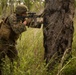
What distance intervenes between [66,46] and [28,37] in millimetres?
1117

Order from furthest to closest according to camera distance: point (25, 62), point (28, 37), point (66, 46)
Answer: point (28, 37) → point (66, 46) → point (25, 62)

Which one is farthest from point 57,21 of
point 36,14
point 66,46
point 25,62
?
point 25,62

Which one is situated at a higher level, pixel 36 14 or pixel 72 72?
pixel 36 14

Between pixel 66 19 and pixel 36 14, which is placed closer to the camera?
pixel 66 19

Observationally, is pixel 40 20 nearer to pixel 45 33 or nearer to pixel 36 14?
pixel 36 14

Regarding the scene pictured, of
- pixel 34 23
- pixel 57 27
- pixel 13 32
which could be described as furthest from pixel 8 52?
pixel 57 27

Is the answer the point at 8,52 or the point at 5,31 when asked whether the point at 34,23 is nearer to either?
the point at 5,31

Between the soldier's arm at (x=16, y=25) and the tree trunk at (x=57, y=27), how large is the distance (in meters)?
0.50

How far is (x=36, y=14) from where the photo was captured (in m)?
4.93

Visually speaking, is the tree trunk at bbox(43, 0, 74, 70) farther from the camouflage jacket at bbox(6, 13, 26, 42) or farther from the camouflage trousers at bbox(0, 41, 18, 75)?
the camouflage trousers at bbox(0, 41, 18, 75)

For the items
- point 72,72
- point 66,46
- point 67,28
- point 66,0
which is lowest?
point 72,72

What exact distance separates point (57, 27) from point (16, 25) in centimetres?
79

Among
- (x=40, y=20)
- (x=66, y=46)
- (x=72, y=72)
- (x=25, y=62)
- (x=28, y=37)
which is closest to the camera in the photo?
(x=25, y=62)

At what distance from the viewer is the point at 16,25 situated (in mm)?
4723
